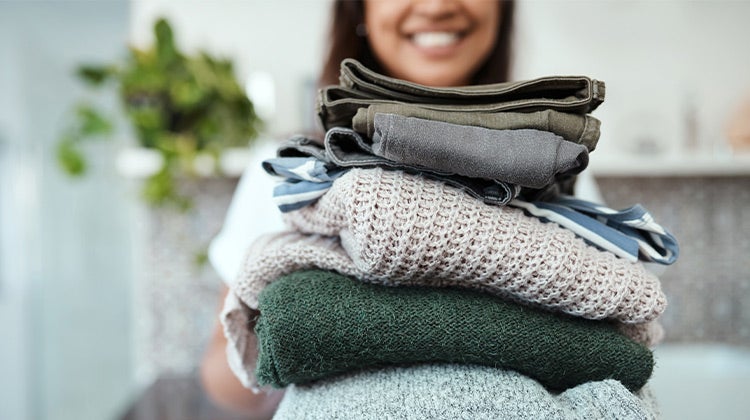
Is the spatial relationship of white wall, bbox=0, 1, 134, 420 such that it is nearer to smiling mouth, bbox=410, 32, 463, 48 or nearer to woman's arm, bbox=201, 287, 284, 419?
woman's arm, bbox=201, 287, 284, 419

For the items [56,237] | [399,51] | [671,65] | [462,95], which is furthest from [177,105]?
[56,237]

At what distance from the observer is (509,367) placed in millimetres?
269

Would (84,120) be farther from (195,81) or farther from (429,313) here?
(429,313)

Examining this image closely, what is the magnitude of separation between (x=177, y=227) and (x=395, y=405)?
1003 mm

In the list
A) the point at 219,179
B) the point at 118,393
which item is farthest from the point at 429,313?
the point at 118,393

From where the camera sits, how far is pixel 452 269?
253mm

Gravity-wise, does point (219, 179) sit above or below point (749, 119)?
below

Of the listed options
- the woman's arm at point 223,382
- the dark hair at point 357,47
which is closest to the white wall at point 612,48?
the dark hair at point 357,47

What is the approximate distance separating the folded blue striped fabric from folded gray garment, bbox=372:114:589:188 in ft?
0.15

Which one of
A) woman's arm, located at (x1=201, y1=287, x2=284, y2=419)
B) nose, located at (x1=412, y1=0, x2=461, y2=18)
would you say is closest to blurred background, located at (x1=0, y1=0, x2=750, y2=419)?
woman's arm, located at (x1=201, y1=287, x2=284, y2=419)

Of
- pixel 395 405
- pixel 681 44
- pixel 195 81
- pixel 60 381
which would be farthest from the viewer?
pixel 60 381

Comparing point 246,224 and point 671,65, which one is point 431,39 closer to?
point 246,224

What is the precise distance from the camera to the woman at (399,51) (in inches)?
16.5

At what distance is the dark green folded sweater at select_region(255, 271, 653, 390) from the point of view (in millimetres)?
255
